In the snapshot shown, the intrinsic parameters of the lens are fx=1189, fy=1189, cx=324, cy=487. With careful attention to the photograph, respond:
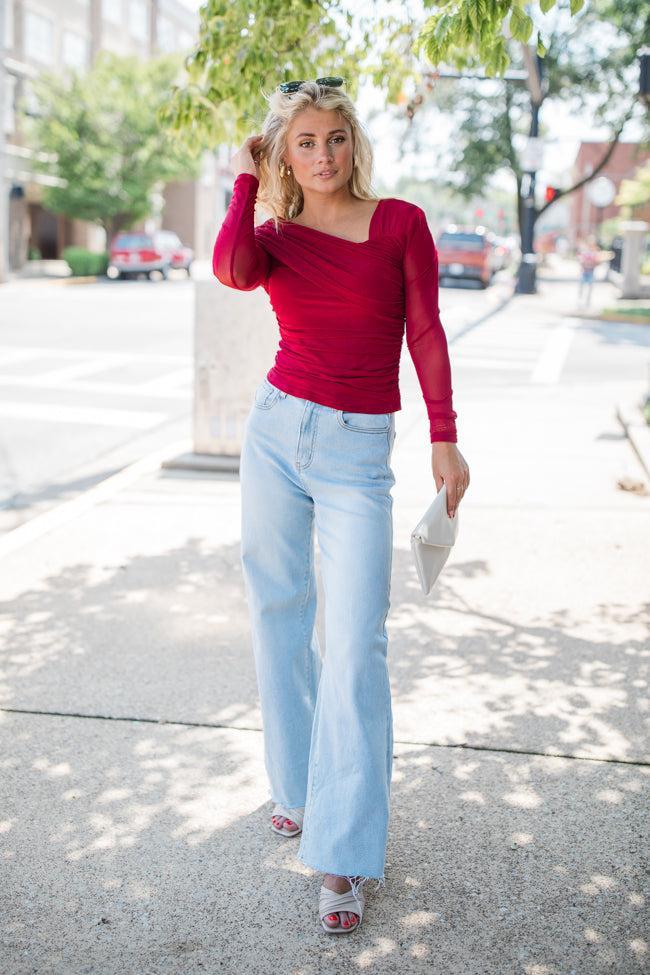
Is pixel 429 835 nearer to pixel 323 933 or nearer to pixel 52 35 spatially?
pixel 323 933

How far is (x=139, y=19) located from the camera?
55.8m

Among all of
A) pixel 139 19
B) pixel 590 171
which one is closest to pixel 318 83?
pixel 139 19

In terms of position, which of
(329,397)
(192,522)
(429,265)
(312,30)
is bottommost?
(192,522)

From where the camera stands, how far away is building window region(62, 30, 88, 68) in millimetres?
46656

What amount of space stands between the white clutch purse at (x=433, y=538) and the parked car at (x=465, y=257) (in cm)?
3208

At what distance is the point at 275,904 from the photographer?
3.00 metres

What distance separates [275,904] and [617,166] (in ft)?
311

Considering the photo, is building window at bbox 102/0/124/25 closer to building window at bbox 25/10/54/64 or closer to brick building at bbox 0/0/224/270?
brick building at bbox 0/0/224/270

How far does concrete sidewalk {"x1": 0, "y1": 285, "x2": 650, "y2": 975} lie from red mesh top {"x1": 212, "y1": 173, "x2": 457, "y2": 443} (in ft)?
4.00

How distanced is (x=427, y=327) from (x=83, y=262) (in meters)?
38.2

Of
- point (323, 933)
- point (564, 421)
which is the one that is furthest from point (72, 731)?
point (564, 421)

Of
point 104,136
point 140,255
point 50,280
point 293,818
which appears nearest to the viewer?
point 293,818

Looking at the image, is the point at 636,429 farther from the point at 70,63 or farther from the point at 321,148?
the point at 70,63

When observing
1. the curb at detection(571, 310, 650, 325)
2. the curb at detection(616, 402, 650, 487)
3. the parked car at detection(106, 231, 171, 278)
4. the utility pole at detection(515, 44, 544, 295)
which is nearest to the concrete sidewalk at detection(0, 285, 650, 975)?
the curb at detection(616, 402, 650, 487)
